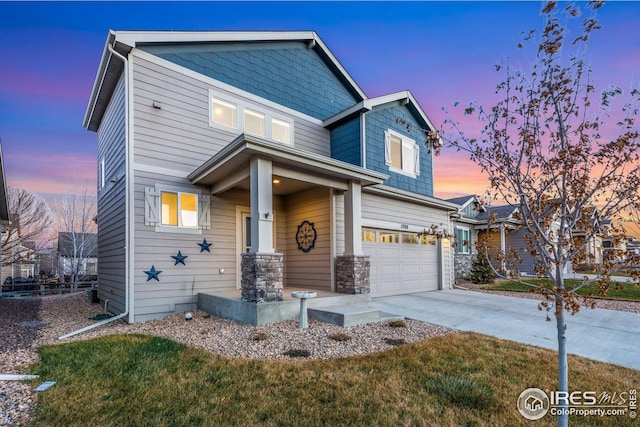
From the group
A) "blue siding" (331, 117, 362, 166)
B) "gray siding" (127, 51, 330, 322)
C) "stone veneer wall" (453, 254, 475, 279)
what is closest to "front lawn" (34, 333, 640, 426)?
"gray siding" (127, 51, 330, 322)

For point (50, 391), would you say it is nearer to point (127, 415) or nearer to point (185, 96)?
point (127, 415)

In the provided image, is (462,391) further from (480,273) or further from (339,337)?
(480,273)

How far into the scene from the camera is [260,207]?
6250mm

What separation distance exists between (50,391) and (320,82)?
34.5 feet

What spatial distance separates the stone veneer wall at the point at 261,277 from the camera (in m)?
6.04

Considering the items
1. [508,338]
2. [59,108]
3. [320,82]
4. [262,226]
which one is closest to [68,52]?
[59,108]

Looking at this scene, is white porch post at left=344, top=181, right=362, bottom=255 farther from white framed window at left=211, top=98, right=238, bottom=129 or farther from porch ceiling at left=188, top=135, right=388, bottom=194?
white framed window at left=211, top=98, right=238, bottom=129

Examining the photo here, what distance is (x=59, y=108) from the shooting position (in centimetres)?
1341

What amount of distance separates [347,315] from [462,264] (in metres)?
12.0

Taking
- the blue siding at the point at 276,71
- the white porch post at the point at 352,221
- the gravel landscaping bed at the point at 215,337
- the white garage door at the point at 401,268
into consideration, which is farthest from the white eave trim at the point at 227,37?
the white garage door at the point at 401,268

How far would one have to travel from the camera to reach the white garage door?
9.73 metres

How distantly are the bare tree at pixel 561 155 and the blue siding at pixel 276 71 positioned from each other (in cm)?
755

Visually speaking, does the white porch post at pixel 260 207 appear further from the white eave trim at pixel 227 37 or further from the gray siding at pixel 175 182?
the white eave trim at pixel 227 37

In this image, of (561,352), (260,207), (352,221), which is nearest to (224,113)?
(260,207)
